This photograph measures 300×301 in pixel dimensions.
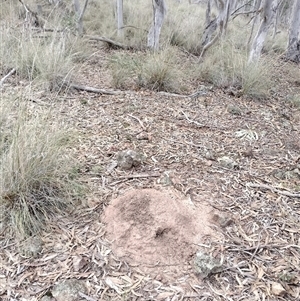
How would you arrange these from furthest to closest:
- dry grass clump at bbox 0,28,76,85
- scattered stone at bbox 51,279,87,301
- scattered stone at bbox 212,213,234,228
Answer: dry grass clump at bbox 0,28,76,85 < scattered stone at bbox 212,213,234,228 < scattered stone at bbox 51,279,87,301

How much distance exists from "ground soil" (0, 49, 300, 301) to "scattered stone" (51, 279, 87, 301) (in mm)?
26

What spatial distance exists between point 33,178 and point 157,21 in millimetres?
4009

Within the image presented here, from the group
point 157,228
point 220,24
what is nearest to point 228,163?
point 157,228

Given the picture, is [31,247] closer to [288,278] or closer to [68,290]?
[68,290]

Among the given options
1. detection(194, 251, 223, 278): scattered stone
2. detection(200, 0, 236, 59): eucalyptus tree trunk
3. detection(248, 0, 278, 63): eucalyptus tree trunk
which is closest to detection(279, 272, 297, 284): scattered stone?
detection(194, 251, 223, 278): scattered stone

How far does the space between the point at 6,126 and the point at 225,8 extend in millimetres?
4247

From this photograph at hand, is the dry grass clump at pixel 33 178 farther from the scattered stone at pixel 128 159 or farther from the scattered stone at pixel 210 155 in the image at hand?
the scattered stone at pixel 210 155

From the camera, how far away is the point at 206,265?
1519 mm

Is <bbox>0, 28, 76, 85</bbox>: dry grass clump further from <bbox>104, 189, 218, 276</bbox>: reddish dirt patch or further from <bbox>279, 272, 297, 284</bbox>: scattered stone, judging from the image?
<bbox>279, 272, 297, 284</bbox>: scattered stone

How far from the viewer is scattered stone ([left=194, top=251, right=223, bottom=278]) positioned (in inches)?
59.3

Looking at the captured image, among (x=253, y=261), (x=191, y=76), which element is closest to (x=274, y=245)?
(x=253, y=261)

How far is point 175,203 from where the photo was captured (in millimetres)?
1855

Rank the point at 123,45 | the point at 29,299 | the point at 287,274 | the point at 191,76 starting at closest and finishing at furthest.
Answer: the point at 29,299, the point at 287,274, the point at 191,76, the point at 123,45

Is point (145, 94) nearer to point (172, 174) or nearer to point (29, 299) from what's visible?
point (172, 174)
